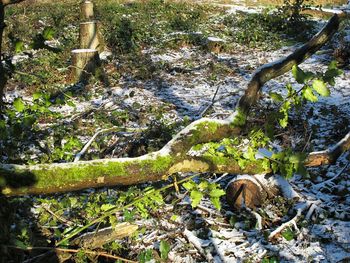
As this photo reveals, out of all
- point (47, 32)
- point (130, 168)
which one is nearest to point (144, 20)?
point (47, 32)

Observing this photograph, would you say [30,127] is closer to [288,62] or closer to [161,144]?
[161,144]

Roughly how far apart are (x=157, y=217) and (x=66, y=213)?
1.01 metres

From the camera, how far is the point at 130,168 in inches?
72.8

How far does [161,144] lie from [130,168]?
3.28 metres

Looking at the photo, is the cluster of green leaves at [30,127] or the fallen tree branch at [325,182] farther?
the fallen tree branch at [325,182]

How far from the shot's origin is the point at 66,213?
13.1 feet

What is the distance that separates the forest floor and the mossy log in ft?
1.66

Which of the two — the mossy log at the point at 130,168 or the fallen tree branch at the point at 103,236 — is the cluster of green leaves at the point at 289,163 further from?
the fallen tree branch at the point at 103,236

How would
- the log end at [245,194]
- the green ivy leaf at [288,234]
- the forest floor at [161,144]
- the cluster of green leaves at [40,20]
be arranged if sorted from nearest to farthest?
the forest floor at [161,144] → the green ivy leaf at [288,234] → the log end at [245,194] → the cluster of green leaves at [40,20]

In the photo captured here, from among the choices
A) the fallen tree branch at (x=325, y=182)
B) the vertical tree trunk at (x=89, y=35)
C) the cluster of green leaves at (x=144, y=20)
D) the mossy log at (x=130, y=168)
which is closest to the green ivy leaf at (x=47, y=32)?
the mossy log at (x=130, y=168)

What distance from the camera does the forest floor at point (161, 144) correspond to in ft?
11.4

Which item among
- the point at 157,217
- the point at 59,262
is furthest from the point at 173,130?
the point at 59,262

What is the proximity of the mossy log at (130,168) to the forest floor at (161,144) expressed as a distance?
51 cm

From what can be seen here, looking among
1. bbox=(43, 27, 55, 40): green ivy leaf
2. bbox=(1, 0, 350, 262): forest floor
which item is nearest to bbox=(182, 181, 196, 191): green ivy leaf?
bbox=(1, 0, 350, 262): forest floor
